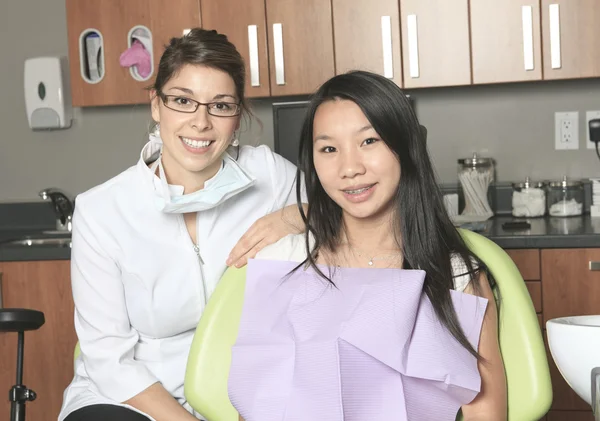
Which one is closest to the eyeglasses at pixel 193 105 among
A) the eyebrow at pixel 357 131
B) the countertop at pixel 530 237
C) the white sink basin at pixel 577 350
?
the eyebrow at pixel 357 131

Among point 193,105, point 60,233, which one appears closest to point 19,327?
point 193,105

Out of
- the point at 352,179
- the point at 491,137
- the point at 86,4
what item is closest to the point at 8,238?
the point at 86,4

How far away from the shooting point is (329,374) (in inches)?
55.4

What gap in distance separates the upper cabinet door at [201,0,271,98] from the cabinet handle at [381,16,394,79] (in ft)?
1.38

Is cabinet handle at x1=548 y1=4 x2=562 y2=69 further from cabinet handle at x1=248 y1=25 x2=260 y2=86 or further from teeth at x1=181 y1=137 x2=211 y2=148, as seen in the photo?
teeth at x1=181 y1=137 x2=211 y2=148

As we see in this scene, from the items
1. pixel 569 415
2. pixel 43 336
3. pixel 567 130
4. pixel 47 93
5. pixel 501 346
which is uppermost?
pixel 47 93

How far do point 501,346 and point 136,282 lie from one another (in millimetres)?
788

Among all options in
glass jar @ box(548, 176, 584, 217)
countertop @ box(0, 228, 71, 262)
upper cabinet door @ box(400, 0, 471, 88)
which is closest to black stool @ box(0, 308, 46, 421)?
countertop @ box(0, 228, 71, 262)

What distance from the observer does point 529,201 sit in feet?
9.86

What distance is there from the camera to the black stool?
73.3 inches

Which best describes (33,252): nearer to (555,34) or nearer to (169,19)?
(169,19)

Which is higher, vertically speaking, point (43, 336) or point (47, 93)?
point (47, 93)

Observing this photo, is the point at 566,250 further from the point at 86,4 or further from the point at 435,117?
the point at 86,4

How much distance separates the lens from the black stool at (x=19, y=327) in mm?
1861
